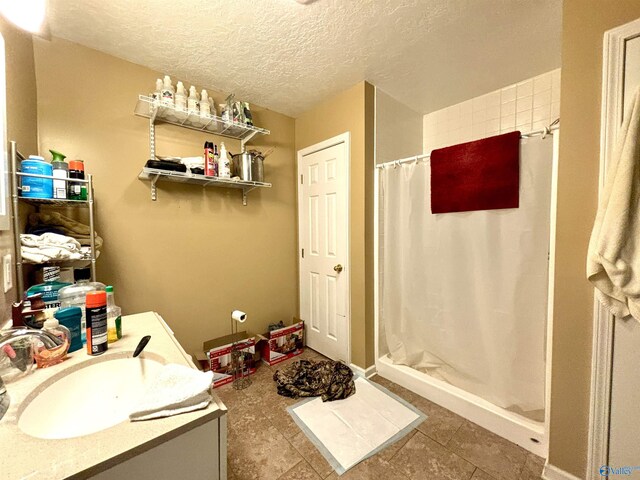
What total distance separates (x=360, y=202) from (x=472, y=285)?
3.04 feet

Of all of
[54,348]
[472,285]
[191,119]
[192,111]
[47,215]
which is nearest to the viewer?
[54,348]

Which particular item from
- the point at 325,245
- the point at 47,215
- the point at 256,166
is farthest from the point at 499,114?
the point at 47,215

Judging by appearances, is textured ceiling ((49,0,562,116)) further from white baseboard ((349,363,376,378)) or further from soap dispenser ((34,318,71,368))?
white baseboard ((349,363,376,378))

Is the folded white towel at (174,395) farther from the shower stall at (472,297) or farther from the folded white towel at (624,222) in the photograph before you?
the shower stall at (472,297)

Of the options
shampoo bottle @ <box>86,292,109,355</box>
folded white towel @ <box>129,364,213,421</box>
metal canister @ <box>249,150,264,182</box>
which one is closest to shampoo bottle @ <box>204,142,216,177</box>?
metal canister @ <box>249,150,264,182</box>

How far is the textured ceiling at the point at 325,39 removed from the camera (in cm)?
124

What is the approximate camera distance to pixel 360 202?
193 centimetres

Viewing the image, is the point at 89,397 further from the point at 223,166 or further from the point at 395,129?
the point at 395,129

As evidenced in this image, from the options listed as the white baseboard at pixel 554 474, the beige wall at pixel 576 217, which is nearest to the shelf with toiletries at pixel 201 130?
the beige wall at pixel 576 217

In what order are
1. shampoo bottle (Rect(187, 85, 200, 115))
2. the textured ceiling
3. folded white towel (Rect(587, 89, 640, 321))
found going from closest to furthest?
folded white towel (Rect(587, 89, 640, 321)) → the textured ceiling → shampoo bottle (Rect(187, 85, 200, 115))

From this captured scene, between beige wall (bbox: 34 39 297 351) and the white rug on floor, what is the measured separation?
935 mm

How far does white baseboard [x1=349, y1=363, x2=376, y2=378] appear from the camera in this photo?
6.40 ft

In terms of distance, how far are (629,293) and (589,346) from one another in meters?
0.29

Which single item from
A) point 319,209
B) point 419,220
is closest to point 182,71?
point 319,209
